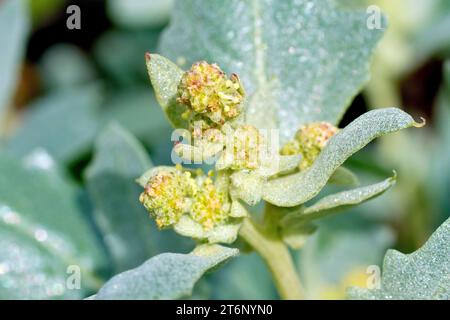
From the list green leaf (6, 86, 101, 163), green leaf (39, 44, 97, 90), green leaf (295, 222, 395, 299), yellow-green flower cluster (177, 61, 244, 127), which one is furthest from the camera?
green leaf (39, 44, 97, 90)

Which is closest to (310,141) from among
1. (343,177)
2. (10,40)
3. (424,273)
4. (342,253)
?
(343,177)

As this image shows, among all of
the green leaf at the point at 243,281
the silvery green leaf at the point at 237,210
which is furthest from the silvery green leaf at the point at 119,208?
the silvery green leaf at the point at 237,210

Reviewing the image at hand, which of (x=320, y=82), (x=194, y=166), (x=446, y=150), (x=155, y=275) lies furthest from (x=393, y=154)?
(x=155, y=275)

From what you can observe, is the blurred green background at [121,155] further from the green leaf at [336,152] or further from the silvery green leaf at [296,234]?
the green leaf at [336,152]

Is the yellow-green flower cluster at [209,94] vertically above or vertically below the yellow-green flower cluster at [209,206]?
above

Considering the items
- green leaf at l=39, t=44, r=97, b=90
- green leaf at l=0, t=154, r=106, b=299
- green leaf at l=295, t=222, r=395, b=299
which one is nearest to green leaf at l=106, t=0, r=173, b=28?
green leaf at l=39, t=44, r=97, b=90

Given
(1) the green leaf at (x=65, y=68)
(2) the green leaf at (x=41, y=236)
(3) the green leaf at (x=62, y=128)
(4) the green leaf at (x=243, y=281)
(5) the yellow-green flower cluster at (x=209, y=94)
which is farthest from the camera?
(1) the green leaf at (x=65, y=68)

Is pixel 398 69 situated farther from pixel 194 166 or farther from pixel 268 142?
pixel 268 142

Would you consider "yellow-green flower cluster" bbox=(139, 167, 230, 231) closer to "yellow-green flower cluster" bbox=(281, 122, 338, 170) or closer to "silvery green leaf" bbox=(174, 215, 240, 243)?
"silvery green leaf" bbox=(174, 215, 240, 243)
